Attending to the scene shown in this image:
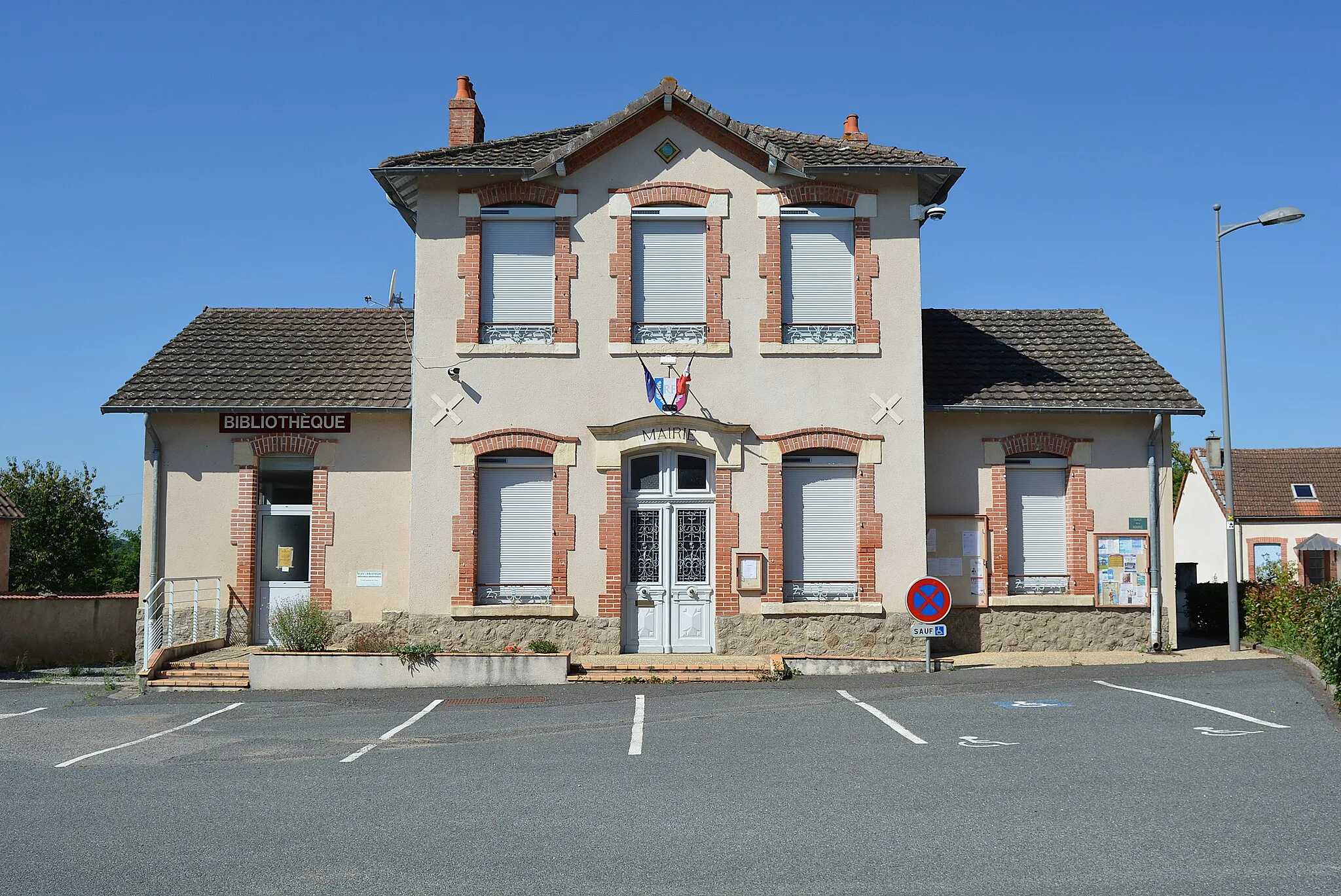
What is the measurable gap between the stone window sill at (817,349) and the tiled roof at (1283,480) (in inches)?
931

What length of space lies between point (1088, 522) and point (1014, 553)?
1.18 meters

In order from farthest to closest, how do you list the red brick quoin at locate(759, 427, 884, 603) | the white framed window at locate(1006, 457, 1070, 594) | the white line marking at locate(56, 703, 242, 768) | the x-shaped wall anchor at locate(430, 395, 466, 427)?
1. the white framed window at locate(1006, 457, 1070, 594)
2. the x-shaped wall anchor at locate(430, 395, 466, 427)
3. the red brick quoin at locate(759, 427, 884, 603)
4. the white line marking at locate(56, 703, 242, 768)

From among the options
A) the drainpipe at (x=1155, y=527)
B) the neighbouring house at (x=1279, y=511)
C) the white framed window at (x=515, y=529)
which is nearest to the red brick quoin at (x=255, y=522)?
the white framed window at (x=515, y=529)

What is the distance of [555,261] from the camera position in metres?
17.2

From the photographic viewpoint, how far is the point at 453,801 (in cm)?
848

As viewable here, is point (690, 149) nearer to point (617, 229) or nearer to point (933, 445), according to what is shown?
point (617, 229)

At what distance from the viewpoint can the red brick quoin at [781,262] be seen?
56.3 feet

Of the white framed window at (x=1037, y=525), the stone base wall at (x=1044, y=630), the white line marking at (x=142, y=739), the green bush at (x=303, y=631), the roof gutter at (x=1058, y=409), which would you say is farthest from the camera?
the white framed window at (x=1037, y=525)

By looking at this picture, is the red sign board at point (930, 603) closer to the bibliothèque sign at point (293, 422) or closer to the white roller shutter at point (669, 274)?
the white roller shutter at point (669, 274)

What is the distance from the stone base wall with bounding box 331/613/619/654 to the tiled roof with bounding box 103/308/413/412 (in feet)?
10.6

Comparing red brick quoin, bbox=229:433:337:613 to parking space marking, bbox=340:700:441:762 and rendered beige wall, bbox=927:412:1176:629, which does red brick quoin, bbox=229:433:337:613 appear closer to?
parking space marking, bbox=340:700:441:762

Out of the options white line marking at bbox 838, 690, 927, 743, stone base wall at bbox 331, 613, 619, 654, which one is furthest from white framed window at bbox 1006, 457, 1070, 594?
stone base wall at bbox 331, 613, 619, 654

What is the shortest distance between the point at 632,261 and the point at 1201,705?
9.36 m

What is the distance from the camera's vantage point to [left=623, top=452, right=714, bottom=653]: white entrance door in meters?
17.1
